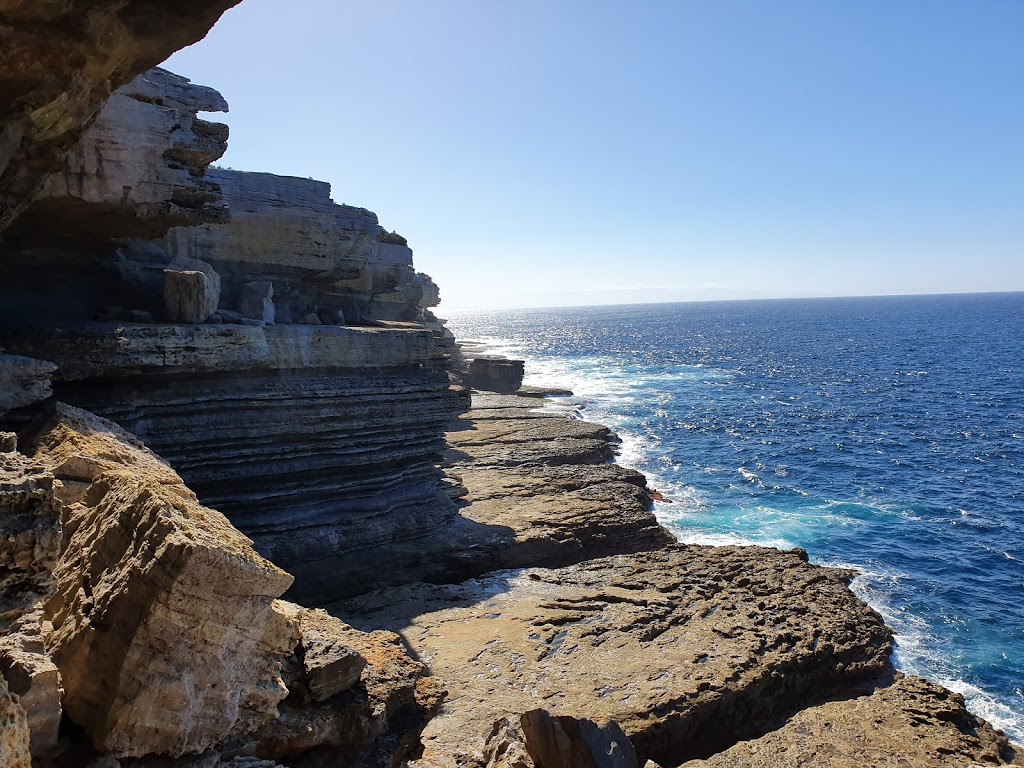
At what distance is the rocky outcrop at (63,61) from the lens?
632 centimetres

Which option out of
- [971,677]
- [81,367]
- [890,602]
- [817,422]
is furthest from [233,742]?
[817,422]

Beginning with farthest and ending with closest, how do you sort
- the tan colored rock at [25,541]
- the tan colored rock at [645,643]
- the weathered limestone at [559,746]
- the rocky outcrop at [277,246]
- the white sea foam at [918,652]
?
the rocky outcrop at [277,246]
the white sea foam at [918,652]
the tan colored rock at [645,643]
the weathered limestone at [559,746]
the tan colored rock at [25,541]

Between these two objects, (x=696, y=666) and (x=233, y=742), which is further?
(x=696, y=666)

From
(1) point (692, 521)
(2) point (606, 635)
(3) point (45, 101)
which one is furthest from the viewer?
(1) point (692, 521)

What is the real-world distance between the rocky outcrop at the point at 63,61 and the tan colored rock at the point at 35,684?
17.1 ft

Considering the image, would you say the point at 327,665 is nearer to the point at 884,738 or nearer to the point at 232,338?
the point at 232,338

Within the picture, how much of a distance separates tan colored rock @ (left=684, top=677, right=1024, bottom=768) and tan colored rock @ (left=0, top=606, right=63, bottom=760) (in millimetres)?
10150

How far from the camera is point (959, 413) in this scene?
2067 inches

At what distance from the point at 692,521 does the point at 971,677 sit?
12021mm

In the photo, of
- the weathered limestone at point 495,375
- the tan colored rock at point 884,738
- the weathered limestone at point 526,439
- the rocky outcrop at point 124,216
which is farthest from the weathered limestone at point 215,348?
the weathered limestone at point 495,375

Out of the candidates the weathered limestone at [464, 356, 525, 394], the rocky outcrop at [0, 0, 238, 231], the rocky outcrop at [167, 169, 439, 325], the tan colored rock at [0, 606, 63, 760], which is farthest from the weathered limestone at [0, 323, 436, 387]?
the weathered limestone at [464, 356, 525, 394]

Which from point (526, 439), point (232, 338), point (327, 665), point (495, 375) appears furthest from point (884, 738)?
point (495, 375)

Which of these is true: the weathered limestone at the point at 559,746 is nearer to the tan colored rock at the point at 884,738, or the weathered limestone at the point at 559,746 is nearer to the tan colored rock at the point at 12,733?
the tan colored rock at the point at 884,738

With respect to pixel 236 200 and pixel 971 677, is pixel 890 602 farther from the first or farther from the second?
pixel 236 200
